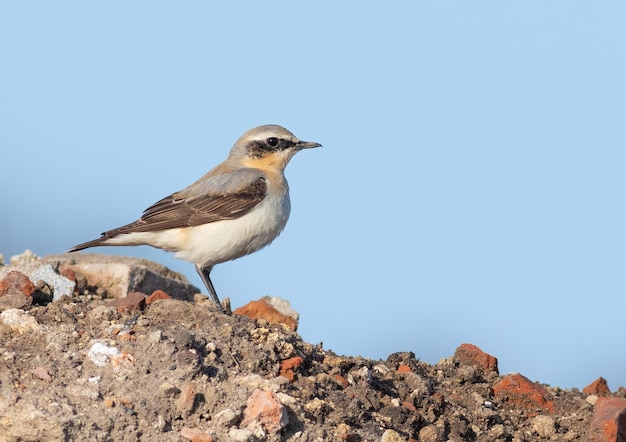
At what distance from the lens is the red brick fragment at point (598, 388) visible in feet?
33.1

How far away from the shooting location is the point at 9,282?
29.4ft

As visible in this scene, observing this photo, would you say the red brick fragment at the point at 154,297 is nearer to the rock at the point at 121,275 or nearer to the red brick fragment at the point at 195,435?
the red brick fragment at the point at 195,435

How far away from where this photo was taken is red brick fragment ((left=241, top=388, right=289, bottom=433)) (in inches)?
280

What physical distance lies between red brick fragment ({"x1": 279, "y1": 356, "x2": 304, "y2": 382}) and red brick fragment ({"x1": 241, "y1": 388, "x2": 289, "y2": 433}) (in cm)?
65

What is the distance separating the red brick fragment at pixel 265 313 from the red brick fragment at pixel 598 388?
9.70ft

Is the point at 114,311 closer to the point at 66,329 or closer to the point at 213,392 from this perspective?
the point at 66,329

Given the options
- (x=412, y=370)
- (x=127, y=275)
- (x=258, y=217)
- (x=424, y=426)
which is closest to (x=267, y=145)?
(x=258, y=217)

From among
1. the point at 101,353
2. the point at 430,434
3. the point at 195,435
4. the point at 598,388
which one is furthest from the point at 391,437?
the point at 598,388

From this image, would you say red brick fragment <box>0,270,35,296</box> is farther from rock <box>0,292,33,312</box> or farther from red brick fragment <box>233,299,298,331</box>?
A: red brick fragment <box>233,299,298,331</box>

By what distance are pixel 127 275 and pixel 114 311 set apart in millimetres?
3383

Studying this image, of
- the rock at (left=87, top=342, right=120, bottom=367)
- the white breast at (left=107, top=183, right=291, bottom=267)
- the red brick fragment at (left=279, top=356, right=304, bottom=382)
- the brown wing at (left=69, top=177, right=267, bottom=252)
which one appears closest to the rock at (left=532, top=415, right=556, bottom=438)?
the red brick fragment at (left=279, top=356, right=304, bottom=382)

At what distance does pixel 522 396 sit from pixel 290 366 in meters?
2.35

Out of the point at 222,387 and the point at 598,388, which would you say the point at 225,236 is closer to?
the point at 222,387

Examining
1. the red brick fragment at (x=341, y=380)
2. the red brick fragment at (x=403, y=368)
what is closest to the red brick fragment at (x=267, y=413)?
the red brick fragment at (x=341, y=380)
